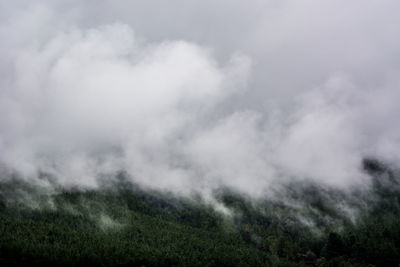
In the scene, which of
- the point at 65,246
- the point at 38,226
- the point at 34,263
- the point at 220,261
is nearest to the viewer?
the point at 34,263

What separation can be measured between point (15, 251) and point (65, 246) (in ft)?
73.2

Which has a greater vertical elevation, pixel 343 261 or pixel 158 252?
pixel 343 261

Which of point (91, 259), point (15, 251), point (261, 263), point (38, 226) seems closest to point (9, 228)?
point (38, 226)

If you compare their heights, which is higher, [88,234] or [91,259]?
[88,234]

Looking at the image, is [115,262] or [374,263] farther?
[374,263]

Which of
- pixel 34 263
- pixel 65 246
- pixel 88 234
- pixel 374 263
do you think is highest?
pixel 374 263

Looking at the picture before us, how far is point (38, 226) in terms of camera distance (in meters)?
192

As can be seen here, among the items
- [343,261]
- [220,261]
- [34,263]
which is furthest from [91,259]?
[343,261]

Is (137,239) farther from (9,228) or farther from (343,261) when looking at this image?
(343,261)

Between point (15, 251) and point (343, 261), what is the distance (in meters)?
182

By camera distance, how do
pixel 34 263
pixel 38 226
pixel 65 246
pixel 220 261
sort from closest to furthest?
pixel 34 263, pixel 65 246, pixel 220 261, pixel 38 226

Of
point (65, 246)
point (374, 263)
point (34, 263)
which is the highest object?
point (374, 263)

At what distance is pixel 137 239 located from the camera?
650 ft

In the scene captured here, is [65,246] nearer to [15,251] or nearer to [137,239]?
[15,251]
